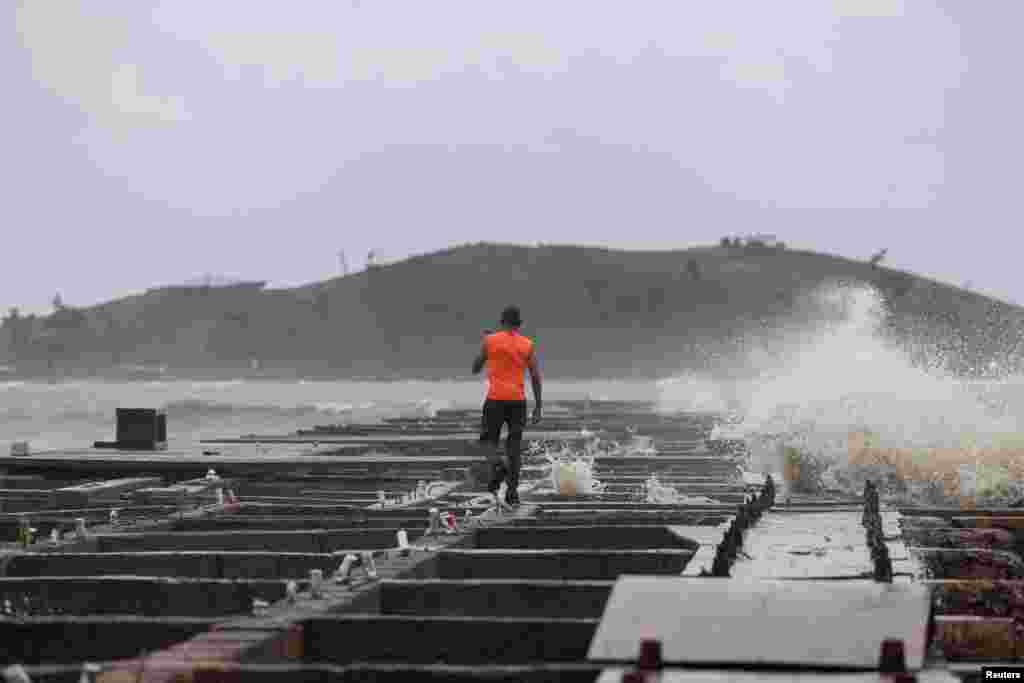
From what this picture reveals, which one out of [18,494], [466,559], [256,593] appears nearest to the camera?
[256,593]

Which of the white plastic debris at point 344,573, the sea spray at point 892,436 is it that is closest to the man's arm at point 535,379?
the sea spray at point 892,436

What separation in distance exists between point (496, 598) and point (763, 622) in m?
2.73

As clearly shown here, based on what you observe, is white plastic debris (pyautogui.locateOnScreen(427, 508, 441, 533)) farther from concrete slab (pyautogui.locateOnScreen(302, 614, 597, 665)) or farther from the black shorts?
concrete slab (pyautogui.locateOnScreen(302, 614, 597, 665))

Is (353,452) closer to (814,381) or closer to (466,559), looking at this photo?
(814,381)

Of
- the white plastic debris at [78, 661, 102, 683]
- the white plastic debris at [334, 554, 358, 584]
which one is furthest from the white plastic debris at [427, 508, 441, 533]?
the white plastic debris at [78, 661, 102, 683]

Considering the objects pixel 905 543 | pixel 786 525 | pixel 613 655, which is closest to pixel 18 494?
pixel 786 525

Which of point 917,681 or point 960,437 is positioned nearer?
point 917,681

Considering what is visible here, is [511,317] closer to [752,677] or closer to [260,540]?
[260,540]

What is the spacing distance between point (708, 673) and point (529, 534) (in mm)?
6987

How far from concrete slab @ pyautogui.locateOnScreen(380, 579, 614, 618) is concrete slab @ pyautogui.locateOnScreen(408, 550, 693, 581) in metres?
1.27

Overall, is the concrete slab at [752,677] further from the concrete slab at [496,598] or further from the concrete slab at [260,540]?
the concrete slab at [260,540]

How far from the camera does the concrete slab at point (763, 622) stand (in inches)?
314

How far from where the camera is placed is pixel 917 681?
25.3 feet

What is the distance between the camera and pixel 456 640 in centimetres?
934
